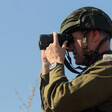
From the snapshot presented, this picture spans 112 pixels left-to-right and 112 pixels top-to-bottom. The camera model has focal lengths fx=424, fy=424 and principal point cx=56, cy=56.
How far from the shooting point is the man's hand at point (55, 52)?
5074mm

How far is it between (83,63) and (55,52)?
1.60 ft

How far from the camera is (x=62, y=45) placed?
17.7 ft

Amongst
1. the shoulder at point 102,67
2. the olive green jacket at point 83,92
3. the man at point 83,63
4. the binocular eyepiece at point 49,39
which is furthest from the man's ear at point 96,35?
the olive green jacket at point 83,92

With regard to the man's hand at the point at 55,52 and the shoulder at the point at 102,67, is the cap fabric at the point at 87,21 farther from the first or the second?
the shoulder at the point at 102,67

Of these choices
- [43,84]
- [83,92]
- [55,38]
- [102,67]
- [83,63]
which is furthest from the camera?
[43,84]

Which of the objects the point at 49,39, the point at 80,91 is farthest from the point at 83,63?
the point at 80,91

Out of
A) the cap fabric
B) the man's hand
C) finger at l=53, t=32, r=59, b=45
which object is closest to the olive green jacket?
the man's hand

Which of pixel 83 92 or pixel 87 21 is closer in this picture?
pixel 83 92

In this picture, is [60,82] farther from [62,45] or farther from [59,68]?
[62,45]

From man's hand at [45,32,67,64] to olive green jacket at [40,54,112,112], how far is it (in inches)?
11.4

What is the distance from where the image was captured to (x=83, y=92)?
462 cm

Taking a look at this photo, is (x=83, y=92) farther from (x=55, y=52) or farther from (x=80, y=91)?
(x=55, y=52)

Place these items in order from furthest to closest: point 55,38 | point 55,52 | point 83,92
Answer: point 55,38, point 55,52, point 83,92

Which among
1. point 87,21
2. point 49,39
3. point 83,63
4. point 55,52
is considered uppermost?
point 87,21
